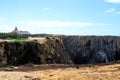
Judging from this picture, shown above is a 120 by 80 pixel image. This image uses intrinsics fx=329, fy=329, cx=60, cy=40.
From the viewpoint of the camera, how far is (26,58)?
5556cm

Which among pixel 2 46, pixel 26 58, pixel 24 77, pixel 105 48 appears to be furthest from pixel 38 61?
pixel 105 48

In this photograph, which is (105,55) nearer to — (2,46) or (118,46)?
(118,46)

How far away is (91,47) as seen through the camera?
8119cm

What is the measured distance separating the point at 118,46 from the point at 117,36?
2.61 m

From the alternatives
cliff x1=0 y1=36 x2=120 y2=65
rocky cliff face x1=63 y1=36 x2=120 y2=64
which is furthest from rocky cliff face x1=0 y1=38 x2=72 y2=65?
rocky cliff face x1=63 y1=36 x2=120 y2=64

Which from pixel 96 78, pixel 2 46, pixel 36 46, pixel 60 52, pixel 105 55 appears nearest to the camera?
pixel 96 78

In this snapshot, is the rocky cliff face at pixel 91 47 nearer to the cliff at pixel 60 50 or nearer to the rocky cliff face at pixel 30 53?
the cliff at pixel 60 50

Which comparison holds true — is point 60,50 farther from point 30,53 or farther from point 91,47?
point 91,47

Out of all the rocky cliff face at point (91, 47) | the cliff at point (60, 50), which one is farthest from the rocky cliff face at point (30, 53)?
the rocky cliff face at point (91, 47)

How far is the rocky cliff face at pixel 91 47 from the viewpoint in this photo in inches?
3118

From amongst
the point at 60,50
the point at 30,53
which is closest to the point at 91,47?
the point at 60,50

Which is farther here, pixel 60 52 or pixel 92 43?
pixel 92 43

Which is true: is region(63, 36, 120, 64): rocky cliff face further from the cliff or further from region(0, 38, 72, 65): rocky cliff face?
region(0, 38, 72, 65): rocky cliff face

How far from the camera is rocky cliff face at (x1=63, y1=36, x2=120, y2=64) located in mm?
79188
